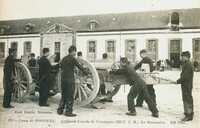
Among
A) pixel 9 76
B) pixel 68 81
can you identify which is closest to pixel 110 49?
pixel 68 81

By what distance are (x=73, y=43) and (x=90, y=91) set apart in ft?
0.90

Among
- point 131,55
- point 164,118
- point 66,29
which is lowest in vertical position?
point 164,118

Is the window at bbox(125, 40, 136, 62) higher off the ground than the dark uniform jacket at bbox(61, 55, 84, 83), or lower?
higher

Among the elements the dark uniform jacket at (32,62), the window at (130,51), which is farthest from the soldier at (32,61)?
the window at (130,51)

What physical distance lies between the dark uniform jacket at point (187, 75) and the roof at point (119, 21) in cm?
20

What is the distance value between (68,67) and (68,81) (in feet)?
0.25

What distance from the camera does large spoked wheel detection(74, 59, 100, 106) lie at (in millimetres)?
2191

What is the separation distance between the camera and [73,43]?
7.30ft

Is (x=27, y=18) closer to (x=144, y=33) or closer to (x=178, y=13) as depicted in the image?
(x=144, y=33)

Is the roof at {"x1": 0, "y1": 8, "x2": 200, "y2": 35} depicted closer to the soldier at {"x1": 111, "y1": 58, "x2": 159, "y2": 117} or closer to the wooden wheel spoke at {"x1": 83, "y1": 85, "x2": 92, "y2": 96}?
the soldier at {"x1": 111, "y1": 58, "x2": 159, "y2": 117}

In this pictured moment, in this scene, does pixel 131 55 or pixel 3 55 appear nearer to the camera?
pixel 131 55

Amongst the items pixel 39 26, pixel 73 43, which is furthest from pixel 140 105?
pixel 39 26

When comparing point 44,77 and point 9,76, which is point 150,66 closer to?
point 44,77

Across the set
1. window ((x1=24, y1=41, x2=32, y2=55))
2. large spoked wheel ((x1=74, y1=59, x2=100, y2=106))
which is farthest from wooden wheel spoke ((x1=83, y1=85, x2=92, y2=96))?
window ((x1=24, y1=41, x2=32, y2=55))
